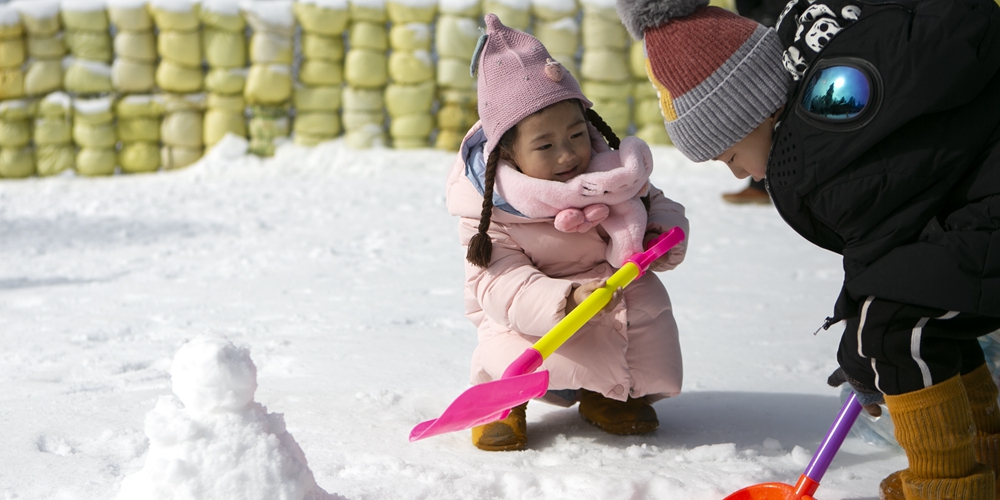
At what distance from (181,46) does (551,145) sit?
417 centimetres

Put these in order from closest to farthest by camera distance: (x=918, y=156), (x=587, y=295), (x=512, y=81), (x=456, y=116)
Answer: (x=918, y=156), (x=587, y=295), (x=512, y=81), (x=456, y=116)

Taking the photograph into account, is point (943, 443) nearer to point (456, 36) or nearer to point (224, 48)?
point (456, 36)

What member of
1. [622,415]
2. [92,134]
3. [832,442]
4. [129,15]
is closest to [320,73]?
[129,15]

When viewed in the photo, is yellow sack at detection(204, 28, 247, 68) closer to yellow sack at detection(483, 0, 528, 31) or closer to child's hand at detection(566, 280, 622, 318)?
yellow sack at detection(483, 0, 528, 31)

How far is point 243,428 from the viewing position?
0.87 metres

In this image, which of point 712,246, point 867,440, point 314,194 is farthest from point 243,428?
point 314,194

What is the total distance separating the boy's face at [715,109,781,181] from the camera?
1132 mm

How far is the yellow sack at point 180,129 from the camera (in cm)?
505

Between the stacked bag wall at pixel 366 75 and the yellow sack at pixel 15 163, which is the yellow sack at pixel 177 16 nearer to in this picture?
the stacked bag wall at pixel 366 75

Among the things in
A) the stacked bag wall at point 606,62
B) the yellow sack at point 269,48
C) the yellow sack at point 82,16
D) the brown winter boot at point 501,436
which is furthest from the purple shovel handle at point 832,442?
the yellow sack at point 82,16

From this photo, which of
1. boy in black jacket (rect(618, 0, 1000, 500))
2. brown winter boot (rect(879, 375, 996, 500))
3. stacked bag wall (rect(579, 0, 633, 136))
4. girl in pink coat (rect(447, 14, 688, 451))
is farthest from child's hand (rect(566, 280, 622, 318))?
stacked bag wall (rect(579, 0, 633, 136))

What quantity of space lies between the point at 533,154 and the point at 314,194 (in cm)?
294

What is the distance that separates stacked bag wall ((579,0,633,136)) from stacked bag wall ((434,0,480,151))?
0.64 metres

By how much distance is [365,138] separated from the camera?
5.11 meters
